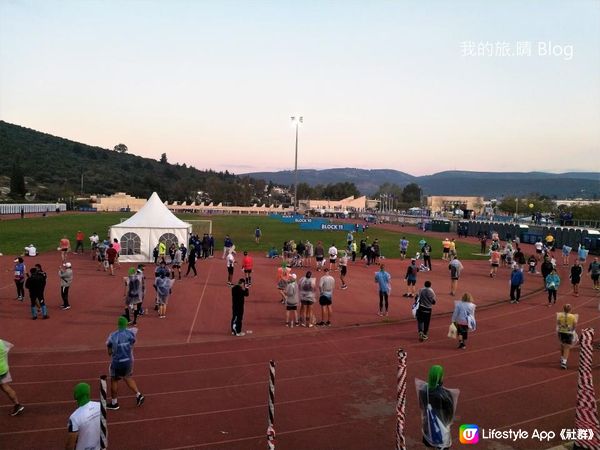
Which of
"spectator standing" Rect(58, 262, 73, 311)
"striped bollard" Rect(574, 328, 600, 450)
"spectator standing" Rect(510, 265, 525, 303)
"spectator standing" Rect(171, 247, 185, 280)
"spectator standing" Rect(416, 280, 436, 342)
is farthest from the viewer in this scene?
"spectator standing" Rect(171, 247, 185, 280)

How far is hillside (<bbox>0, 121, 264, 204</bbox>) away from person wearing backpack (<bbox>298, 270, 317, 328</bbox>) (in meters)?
108

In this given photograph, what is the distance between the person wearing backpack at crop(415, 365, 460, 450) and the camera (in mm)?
5680

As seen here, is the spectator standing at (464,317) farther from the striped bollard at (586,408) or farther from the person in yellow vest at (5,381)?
the person in yellow vest at (5,381)

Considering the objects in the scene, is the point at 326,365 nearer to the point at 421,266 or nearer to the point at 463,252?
the point at 421,266

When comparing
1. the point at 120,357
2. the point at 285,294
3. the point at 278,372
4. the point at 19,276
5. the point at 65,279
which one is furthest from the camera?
the point at 19,276

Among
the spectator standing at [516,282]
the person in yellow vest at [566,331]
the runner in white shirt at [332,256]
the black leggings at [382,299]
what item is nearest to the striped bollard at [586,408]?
the person in yellow vest at [566,331]

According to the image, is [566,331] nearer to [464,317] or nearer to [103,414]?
[464,317]

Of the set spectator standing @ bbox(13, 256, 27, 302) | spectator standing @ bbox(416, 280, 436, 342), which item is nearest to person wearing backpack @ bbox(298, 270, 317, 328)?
spectator standing @ bbox(416, 280, 436, 342)

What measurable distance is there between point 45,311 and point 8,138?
641 feet

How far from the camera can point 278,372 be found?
33.3ft

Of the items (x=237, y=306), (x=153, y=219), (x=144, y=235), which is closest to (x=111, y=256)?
(x=144, y=235)

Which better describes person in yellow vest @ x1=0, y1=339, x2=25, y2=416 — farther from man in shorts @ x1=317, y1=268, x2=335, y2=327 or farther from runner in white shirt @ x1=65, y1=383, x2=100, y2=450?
man in shorts @ x1=317, y1=268, x2=335, y2=327

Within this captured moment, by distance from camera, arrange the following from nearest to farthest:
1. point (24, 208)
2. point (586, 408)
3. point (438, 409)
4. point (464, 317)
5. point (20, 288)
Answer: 1. point (438, 409)
2. point (586, 408)
3. point (464, 317)
4. point (20, 288)
5. point (24, 208)

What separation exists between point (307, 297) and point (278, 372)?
12.1ft
